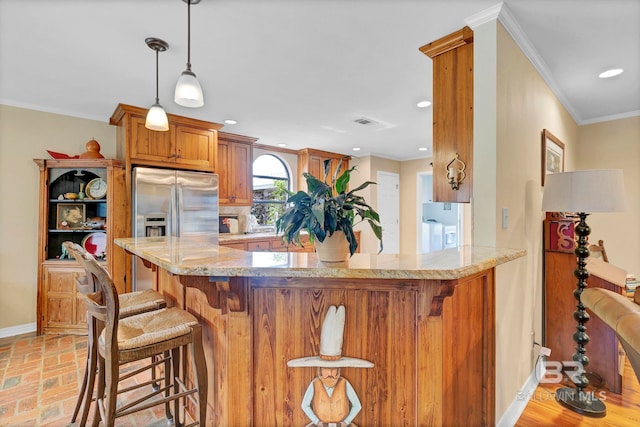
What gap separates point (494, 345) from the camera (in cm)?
171

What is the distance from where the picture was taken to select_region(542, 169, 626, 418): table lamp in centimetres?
195

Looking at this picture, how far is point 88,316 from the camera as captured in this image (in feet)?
5.46

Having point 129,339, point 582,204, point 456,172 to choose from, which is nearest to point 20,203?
point 129,339

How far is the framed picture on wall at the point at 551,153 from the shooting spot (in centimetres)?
246

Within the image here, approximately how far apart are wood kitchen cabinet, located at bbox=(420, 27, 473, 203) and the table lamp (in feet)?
2.51

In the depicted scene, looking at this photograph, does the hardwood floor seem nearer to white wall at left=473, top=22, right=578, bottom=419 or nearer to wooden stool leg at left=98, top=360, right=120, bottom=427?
white wall at left=473, top=22, right=578, bottom=419

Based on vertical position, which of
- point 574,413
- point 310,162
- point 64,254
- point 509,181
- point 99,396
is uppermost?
point 310,162

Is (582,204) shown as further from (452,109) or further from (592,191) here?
(452,109)

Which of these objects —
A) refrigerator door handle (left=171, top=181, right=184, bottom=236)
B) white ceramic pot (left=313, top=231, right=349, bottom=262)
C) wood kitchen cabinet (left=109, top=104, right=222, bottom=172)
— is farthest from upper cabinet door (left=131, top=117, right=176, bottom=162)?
white ceramic pot (left=313, top=231, right=349, bottom=262)

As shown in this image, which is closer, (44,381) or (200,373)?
(200,373)

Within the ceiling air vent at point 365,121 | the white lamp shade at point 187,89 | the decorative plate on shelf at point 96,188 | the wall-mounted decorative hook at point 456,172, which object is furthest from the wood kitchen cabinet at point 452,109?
the decorative plate on shelf at point 96,188

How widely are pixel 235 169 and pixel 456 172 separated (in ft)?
11.3

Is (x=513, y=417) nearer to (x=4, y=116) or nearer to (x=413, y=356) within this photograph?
(x=413, y=356)

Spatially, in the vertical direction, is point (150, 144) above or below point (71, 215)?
above
